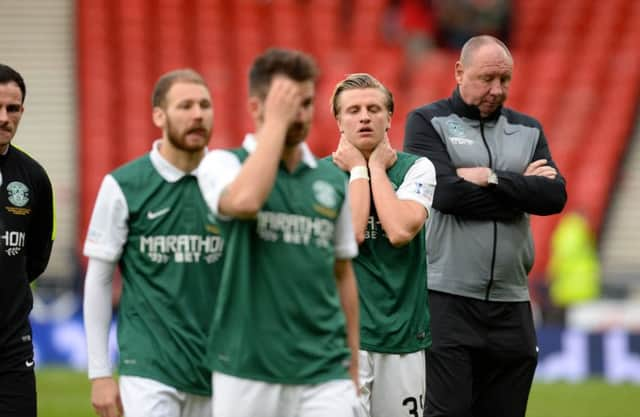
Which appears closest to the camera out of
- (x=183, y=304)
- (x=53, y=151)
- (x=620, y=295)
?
(x=183, y=304)

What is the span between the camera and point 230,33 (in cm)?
2423

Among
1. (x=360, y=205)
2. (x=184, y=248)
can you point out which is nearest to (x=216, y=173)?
(x=184, y=248)

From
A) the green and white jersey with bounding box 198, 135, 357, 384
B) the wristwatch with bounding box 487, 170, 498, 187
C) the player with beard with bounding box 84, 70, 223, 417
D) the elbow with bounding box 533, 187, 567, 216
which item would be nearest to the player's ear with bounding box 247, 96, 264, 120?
the green and white jersey with bounding box 198, 135, 357, 384

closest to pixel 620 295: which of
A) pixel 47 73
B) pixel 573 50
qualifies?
pixel 573 50

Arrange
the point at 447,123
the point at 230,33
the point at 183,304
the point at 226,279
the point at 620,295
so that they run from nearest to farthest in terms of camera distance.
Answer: the point at 226,279
the point at 183,304
the point at 447,123
the point at 620,295
the point at 230,33

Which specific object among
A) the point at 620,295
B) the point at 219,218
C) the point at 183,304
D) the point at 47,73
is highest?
the point at 47,73

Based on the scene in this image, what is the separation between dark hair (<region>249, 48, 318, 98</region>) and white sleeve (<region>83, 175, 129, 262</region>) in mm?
880

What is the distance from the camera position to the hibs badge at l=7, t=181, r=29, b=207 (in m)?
6.29

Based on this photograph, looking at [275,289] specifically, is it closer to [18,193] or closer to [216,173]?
[216,173]

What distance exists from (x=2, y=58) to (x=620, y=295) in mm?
12080

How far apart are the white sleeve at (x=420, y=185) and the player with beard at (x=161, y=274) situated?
1.28m

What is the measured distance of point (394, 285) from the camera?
6.26m

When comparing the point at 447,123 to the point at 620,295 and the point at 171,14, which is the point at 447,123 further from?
the point at 171,14

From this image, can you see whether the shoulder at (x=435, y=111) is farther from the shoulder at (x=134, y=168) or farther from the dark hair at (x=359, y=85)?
the shoulder at (x=134, y=168)
